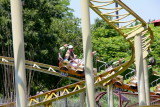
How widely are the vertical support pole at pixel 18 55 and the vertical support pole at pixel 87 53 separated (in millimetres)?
1871

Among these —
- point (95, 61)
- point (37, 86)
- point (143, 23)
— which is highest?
point (143, 23)

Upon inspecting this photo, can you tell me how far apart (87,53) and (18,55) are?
1.99 m

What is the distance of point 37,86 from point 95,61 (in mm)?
7517

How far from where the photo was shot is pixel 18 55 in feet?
26.9

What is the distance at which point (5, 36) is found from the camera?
79.4 ft

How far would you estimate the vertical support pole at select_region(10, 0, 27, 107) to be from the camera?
810cm

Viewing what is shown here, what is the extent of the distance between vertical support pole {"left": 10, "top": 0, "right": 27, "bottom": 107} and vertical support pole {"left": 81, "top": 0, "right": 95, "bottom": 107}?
1871 mm

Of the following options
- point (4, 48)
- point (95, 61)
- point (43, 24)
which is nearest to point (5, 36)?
point (4, 48)

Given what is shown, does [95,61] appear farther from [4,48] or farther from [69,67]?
[4,48]

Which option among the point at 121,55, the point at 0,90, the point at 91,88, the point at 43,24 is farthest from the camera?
the point at 121,55

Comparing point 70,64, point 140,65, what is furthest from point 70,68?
point 140,65

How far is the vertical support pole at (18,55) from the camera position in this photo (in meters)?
8.10

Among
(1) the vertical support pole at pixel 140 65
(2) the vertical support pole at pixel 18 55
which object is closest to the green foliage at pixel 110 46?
(1) the vertical support pole at pixel 140 65

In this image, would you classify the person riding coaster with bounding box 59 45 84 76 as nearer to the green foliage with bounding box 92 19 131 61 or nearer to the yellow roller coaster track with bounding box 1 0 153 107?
the yellow roller coaster track with bounding box 1 0 153 107
